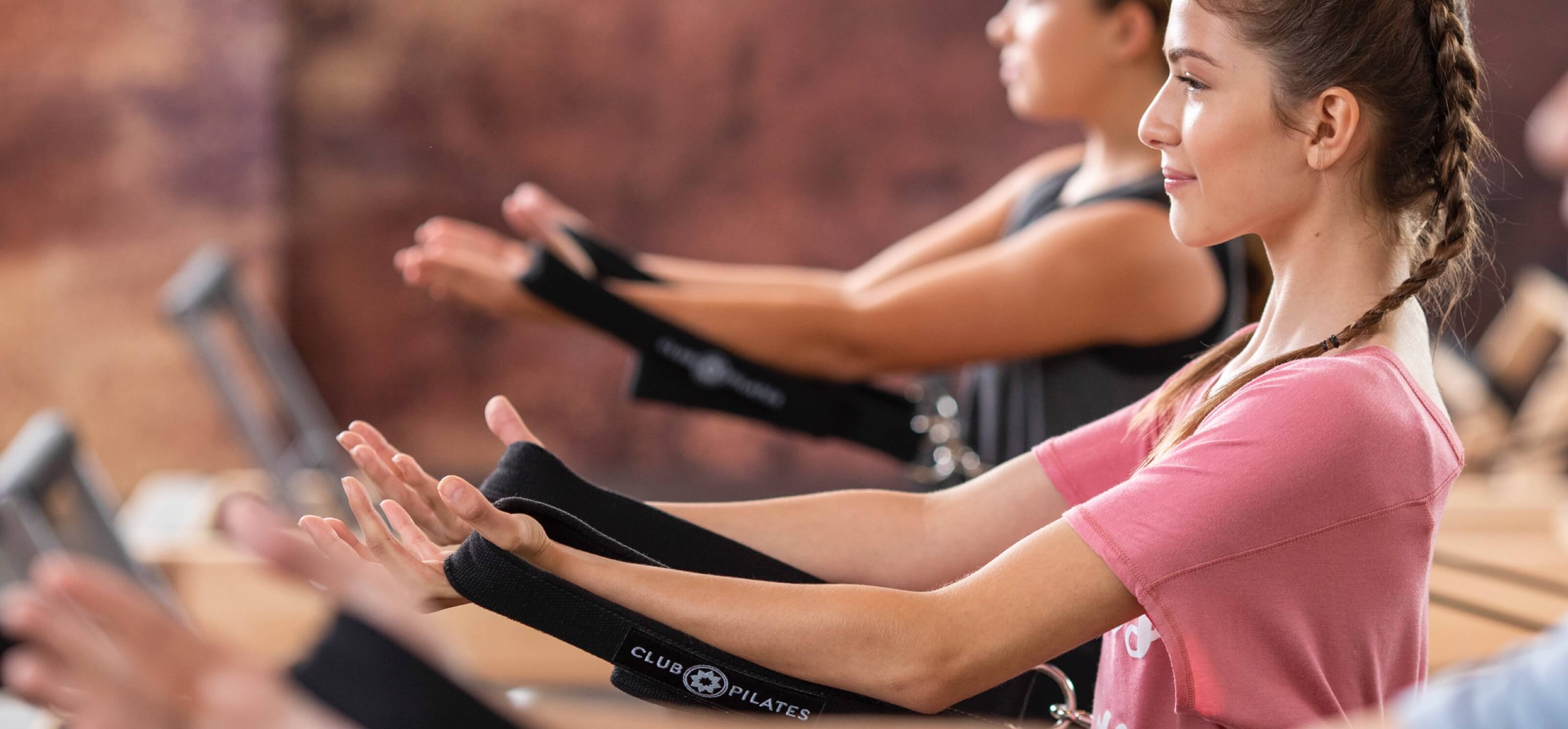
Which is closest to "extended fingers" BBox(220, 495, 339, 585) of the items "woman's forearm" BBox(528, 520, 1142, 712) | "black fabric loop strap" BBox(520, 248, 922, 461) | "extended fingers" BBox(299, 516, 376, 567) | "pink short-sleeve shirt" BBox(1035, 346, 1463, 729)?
"extended fingers" BBox(299, 516, 376, 567)

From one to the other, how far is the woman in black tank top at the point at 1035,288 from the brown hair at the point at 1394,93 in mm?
541

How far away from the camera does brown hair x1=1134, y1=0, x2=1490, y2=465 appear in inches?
29.1

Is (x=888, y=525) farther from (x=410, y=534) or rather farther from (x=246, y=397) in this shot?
(x=246, y=397)

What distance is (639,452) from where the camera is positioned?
3.54m

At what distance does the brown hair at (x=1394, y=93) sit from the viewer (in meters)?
0.74

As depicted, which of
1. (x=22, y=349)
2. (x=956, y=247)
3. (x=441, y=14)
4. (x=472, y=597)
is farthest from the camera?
(x=441, y=14)

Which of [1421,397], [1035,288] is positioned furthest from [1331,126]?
[1035,288]

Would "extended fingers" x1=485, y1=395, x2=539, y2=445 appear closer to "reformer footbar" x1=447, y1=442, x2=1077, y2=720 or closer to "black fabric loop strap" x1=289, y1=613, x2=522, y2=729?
"reformer footbar" x1=447, y1=442, x2=1077, y2=720

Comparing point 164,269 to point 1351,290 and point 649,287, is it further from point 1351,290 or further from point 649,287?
point 1351,290

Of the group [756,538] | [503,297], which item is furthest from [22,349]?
[756,538]

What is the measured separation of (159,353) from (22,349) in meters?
0.28

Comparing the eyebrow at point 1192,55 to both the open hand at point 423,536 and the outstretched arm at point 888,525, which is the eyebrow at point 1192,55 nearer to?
the outstretched arm at point 888,525

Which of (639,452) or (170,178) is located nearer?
(170,178)

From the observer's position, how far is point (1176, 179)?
0.80 metres
